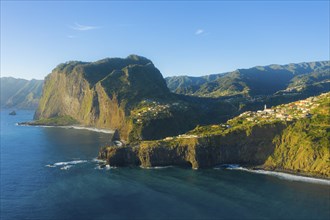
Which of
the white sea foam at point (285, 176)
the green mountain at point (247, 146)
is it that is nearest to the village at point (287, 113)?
the green mountain at point (247, 146)

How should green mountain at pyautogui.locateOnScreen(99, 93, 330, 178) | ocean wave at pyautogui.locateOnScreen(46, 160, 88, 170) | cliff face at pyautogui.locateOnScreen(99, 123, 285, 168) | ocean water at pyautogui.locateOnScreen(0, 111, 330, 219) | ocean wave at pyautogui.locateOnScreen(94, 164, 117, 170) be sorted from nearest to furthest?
ocean water at pyautogui.locateOnScreen(0, 111, 330, 219) → green mountain at pyautogui.locateOnScreen(99, 93, 330, 178) → cliff face at pyautogui.locateOnScreen(99, 123, 285, 168) → ocean wave at pyautogui.locateOnScreen(94, 164, 117, 170) → ocean wave at pyautogui.locateOnScreen(46, 160, 88, 170)

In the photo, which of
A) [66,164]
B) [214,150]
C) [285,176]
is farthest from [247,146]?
[66,164]

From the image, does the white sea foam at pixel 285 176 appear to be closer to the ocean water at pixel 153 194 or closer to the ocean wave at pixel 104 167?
the ocean water at pixel 153 194

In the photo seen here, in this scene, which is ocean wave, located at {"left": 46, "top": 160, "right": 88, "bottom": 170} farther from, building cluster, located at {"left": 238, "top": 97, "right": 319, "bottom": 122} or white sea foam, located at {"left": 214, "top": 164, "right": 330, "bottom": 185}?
building cluster, located at {"left": 238, "top": 97, "right": 319, "bottom": 122}

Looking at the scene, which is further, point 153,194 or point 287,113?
point 287,113

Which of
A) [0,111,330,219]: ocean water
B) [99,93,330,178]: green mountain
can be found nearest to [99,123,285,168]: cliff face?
[99,93,330,178]: green mountain

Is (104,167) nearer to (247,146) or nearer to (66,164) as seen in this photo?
(66,164)
